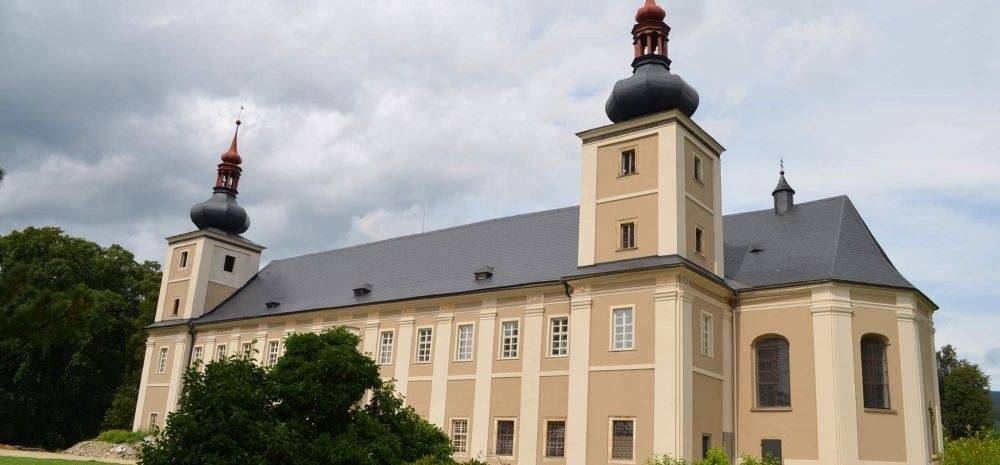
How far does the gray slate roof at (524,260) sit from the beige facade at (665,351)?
731mm

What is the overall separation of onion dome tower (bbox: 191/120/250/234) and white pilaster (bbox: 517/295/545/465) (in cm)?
2005

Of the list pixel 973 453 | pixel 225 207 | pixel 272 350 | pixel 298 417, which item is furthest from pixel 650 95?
pixel 225 207

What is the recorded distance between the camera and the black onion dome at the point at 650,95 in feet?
82.4

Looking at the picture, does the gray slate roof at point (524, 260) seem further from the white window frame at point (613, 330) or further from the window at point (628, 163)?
the window at point (628, 163)

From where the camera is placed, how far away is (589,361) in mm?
23578

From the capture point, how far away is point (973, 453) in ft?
66.8

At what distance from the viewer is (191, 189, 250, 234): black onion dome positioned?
4072 centimetres

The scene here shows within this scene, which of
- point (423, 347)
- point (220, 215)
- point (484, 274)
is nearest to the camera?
point (484, 274)

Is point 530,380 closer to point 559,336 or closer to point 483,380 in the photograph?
point 559,336

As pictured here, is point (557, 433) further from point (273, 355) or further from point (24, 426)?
point (24, 426)

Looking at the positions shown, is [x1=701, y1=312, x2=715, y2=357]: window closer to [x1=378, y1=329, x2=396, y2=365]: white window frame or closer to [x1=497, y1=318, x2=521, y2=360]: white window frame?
[x1=497, y1=318, x2=521, y2=360]: white window frame

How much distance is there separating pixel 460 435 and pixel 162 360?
18.3 m

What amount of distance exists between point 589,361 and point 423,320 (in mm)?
7906

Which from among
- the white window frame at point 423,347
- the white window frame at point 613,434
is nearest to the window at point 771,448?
the white window frame at point 613,434
